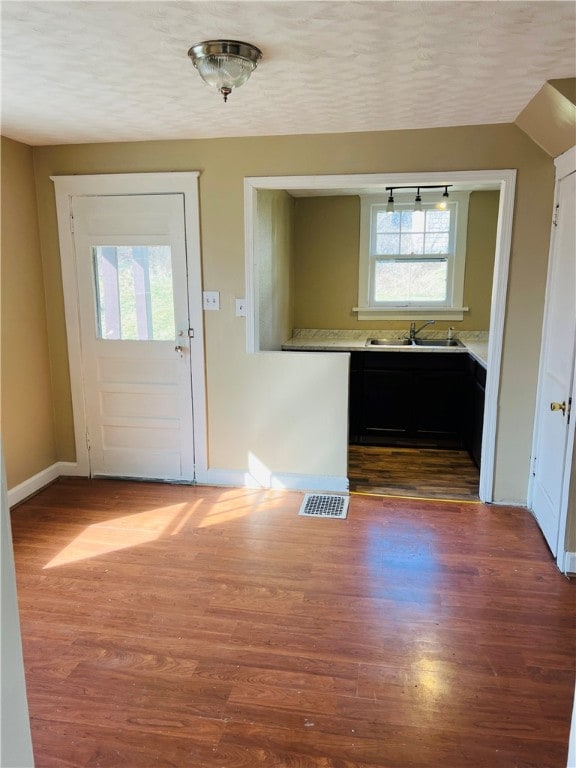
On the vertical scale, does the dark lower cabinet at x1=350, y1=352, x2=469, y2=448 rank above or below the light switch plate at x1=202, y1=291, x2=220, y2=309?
below

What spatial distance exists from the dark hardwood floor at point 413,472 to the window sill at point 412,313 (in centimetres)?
131

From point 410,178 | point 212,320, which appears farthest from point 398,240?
point 212,320

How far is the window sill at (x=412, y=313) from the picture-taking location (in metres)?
5.04

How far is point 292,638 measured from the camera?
222 centimetres

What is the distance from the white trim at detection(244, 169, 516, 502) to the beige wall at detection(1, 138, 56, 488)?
4.89ft

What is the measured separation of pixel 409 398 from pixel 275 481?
1507 millimetres

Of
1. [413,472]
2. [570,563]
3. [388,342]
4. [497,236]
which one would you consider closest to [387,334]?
[388,342]

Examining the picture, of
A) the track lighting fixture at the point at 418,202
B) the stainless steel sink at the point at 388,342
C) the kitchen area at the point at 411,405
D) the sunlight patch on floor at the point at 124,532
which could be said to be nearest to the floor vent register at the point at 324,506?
the kitchen area at the point at 411,405

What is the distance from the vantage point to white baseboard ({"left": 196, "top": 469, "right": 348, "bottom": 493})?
3707 millimetres

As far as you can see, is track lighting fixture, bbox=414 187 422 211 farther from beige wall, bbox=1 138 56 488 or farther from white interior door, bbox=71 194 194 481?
beige wall, bbox=1 138 56 488

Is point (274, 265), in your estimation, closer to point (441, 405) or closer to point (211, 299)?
point (211, 299)

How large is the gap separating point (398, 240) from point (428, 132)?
6.19 feet

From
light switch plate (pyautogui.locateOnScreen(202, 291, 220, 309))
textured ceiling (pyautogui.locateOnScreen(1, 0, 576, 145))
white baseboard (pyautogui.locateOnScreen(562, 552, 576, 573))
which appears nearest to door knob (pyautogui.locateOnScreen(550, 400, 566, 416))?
white baseboard (pyautogui.locateOnScreen(562, 552, 576, 573))

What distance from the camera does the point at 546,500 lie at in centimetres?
305
